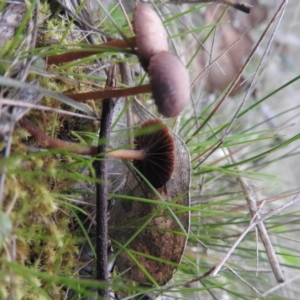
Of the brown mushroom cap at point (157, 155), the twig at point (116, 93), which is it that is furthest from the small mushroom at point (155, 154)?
the twig at point (116, 93)

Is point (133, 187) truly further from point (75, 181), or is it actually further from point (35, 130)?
point (35, 130)

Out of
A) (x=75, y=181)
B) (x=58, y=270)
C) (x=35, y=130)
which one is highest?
(x=35, y=130)

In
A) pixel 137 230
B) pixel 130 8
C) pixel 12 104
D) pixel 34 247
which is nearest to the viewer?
pixel 12 104

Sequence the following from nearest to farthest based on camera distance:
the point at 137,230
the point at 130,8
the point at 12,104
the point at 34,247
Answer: the point at 12,104
the point at 34,247
the point at 137,230
the point at 130,8

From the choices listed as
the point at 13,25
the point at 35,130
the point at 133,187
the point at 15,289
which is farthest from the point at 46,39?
the point at 15,289

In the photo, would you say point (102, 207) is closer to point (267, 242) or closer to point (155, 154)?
point (155, 154)

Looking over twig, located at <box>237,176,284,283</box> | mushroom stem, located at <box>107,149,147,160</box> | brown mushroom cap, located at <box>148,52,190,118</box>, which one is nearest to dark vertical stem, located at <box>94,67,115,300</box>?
mushroom stem, located at <box>107,149,147,160</box>

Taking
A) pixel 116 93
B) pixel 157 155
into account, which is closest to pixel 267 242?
pixel 157 155
